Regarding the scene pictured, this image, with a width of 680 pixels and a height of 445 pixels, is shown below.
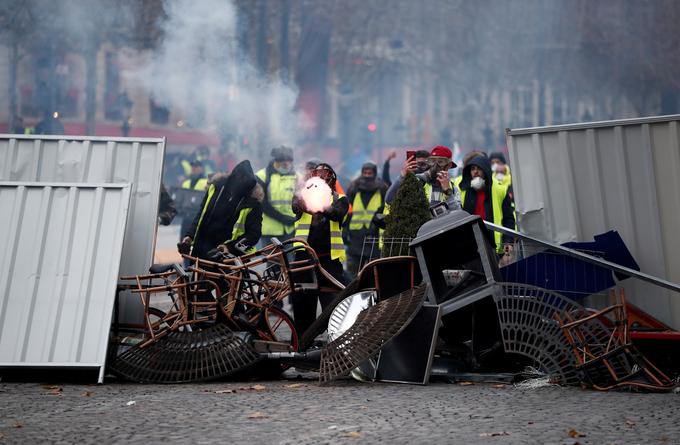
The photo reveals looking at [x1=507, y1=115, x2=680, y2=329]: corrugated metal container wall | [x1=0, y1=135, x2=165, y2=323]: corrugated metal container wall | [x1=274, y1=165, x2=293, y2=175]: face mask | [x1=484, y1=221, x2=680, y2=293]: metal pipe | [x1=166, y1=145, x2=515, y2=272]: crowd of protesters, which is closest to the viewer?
[x1=484, y1=221, x2=680, y2=293]: metal pipe

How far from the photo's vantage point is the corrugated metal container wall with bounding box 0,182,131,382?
863cm

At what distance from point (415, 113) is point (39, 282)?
5927 centimetres

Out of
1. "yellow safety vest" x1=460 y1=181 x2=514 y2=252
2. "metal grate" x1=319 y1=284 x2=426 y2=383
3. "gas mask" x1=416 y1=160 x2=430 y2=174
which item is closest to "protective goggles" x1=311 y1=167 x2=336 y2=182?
"gas mask" x1=416 y1=160 x2=430 y2=174

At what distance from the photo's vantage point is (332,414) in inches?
281

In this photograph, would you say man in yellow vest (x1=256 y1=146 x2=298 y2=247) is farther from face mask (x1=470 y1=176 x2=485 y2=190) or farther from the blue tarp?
the blue tarp

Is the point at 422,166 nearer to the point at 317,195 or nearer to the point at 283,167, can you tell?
the point at 317,195

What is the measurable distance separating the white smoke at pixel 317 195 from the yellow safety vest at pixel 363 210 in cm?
411

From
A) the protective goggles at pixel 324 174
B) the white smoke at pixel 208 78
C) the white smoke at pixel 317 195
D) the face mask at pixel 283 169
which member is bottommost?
the white smoke at pixel 317 195

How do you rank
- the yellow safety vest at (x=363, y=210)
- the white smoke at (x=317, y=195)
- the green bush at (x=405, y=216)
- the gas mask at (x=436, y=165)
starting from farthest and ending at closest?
the yellow safety vest at (x=363, y=210)
the white smoke at (x=317, y=195)
the gas mask at (x=436, y=165)
the green bush at (x=405, y=216)

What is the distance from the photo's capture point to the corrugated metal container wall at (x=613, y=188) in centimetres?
905

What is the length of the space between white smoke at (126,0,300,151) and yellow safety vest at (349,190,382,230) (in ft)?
63.8

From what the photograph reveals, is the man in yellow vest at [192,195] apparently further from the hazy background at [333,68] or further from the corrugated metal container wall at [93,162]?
the hazy background at [333,68]

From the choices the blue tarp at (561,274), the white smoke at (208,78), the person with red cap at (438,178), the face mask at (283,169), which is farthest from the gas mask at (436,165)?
the white smoke at (208,78)

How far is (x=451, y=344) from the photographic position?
886cm
